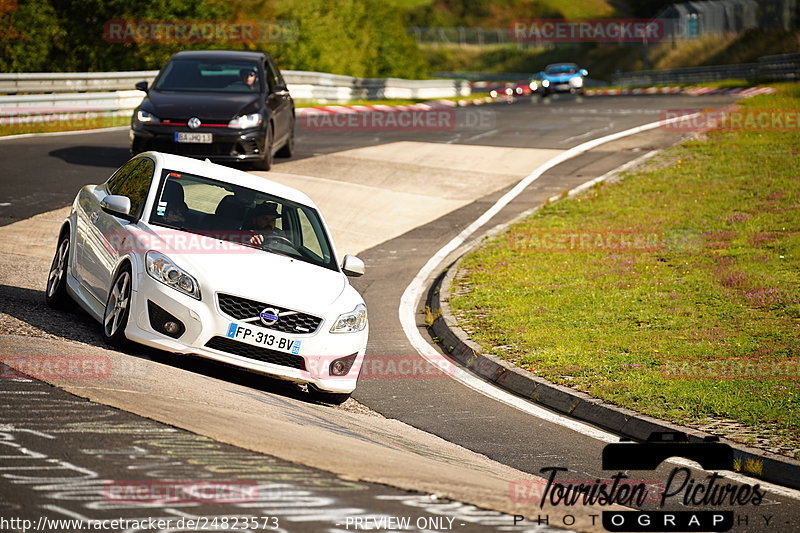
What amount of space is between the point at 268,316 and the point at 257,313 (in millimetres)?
88

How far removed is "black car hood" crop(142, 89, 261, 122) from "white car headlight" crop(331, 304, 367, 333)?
975 centimetres

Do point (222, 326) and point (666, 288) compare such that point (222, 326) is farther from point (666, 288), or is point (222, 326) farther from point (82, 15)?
point (82, 15)

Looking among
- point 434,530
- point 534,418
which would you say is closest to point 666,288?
point 534,418

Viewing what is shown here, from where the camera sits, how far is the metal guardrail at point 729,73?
44.8m

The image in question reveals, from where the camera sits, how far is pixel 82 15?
132 ft

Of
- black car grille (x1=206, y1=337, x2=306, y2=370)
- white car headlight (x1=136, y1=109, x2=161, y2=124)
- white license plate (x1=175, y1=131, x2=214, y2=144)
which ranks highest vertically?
white car headlight (x1=136, y1=109, x2=161, y2=124)

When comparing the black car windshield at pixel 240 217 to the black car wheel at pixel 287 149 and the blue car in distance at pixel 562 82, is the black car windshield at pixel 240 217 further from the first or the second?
the blue car in distance at pixel 562 82

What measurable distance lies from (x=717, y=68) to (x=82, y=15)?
108 ft

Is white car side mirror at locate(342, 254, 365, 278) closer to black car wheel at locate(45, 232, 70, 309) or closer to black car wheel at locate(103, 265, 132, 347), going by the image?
black car wheel at locate(103, 265, 132, 347)

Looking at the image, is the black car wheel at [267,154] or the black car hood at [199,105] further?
the black car wheel at [267,154]

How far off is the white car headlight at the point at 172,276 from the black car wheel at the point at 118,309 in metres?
0.25

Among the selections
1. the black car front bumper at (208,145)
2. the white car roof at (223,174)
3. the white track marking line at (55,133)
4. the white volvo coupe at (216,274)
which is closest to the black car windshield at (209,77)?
the black car front bumper at (208,145)

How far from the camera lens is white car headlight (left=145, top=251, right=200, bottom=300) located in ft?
27.5

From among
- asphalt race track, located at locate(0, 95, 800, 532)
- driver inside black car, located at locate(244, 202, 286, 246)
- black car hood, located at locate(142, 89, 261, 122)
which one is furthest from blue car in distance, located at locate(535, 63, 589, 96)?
driver inside black car, located at locate(244, 202, 286, 246)
